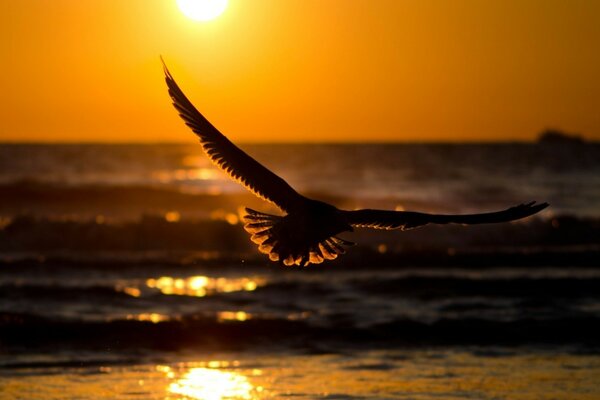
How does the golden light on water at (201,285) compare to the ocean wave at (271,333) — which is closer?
the ocean wave at (271,333)

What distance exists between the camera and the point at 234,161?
33.7 feet

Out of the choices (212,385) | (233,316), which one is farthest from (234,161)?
(233,316)

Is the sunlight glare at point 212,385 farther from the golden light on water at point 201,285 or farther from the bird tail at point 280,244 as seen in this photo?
the golden light on water at point 201,285

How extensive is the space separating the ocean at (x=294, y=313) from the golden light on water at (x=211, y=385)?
0.10ft

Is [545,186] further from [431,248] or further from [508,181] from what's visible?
[431,248]

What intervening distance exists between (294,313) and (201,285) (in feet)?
12.0

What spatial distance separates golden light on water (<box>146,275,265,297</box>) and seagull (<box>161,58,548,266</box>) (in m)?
8.19

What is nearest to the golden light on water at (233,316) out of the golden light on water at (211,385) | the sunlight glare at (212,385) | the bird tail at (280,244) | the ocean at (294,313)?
the ocean at (294,313)

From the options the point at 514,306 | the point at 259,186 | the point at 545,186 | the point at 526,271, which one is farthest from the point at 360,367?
the point at 545,186

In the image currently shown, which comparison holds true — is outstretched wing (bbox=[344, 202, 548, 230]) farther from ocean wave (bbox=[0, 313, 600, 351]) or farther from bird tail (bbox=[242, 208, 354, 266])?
ocean wave (bbox=[0, 313, 600, 351])

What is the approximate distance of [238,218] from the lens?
103ft

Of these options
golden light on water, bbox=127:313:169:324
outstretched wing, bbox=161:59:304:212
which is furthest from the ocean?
outstretched wing, bbox=161:59:304:212

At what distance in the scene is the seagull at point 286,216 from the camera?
31.7 ft

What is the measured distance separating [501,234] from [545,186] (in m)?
26.6
